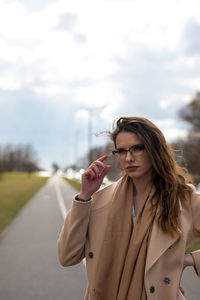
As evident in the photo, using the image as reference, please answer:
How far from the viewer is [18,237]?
11.0 meters

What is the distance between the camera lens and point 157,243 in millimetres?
2197

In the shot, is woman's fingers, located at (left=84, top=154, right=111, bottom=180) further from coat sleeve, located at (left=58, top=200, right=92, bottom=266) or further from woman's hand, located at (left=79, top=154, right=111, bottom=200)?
coat sleeve, located at (left=58, top=200, right=92, bottom=266)

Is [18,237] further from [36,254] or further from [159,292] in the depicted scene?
[159,292]

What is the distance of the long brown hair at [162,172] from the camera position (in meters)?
2.25

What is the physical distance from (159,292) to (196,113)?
4572 cm

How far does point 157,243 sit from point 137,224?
15 cm

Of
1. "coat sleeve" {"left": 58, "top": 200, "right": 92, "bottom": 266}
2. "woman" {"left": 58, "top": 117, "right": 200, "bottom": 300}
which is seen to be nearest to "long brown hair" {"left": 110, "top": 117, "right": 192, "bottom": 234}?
"woman" {"left": 58, "top": 117, "right": 200, "bottom": 300}

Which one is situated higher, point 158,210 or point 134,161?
point 134,161

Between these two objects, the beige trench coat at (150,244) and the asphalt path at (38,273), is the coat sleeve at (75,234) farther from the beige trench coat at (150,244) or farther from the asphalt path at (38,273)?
the asphalt path at (38,273)

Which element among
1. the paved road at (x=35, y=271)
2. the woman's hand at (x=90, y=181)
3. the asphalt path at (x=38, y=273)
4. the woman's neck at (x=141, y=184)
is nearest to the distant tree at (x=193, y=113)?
the paved road at (x=35, y=271)

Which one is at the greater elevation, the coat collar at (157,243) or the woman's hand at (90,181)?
the woman's hand at (90,181)

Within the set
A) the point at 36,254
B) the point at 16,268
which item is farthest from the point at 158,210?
the point at 36,254

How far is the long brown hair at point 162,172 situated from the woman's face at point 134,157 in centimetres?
3

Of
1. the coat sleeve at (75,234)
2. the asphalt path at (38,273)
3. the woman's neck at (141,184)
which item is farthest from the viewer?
the asphalt path at (38,273)
